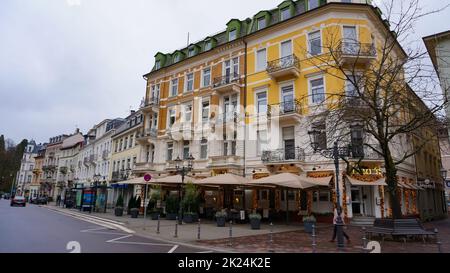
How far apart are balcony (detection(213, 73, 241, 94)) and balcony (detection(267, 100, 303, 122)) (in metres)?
4.13

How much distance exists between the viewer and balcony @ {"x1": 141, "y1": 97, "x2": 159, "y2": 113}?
32.2m

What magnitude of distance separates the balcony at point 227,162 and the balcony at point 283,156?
2.46 metres

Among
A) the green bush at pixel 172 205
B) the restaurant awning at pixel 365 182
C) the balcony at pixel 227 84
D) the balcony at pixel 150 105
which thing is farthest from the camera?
the balcony at pixel 150 105

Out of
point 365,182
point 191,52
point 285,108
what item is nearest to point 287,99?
point 285,108

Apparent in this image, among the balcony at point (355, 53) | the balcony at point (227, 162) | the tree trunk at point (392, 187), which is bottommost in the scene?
the tree trunk at point (392, 187)

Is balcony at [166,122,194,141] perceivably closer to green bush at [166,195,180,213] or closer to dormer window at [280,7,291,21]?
green bush at [166,195,180,213]

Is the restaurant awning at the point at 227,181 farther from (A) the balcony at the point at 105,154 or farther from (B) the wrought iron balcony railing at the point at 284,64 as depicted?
(A) the balcony at the point at 105,154

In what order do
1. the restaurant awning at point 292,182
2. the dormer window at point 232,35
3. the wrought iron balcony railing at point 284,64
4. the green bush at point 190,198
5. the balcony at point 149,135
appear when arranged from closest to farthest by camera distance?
1. the restaurant awning at point 292,182
2. the green bush at point 190,198
3. the wrought iron balcony railing at point 284,64
4. the dormer window at point 232,35
5. the balcony at point 149,135

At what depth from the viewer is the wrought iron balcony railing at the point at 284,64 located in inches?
861

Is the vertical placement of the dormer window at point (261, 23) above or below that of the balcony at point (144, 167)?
above

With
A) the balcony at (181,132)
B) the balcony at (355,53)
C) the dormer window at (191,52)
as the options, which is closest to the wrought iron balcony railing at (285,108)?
the balcony at (355,53)

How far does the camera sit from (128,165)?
127ft

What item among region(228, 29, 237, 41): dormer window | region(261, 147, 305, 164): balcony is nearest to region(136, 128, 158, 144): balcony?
region(228, 29, 237, 41): dormer window
